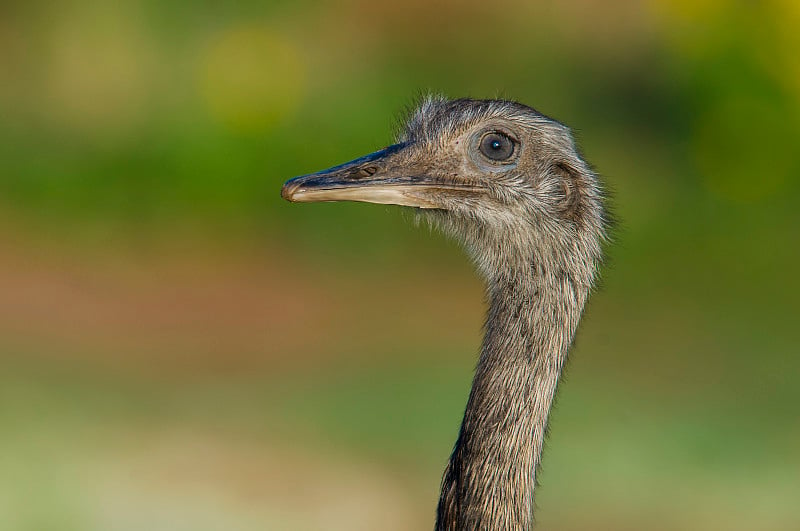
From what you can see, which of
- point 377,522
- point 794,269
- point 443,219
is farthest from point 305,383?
point 443,219

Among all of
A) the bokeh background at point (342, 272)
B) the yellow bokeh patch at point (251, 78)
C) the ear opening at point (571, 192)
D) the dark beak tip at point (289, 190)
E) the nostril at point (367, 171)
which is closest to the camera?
the dark beak tip at point (289, 190)

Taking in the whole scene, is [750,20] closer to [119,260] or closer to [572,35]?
[572,35]

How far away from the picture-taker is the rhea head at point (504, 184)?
3676 mm

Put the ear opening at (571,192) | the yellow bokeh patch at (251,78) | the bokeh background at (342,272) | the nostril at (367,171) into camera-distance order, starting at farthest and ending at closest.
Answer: the yellow bokeh patch at (251,78)
the bokeh background at (342,272)
the ear opening at (571,192)
the nostril at (367,171)

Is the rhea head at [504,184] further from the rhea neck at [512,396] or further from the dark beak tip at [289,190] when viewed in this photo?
the dark beak tip at [289,190]

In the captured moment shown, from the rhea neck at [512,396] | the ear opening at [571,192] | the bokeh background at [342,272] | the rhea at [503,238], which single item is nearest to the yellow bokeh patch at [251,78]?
the bokeh background at [342,272]

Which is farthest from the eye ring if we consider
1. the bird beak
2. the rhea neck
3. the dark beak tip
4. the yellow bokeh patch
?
the yellow bokeh patch

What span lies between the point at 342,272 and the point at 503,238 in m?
7.06

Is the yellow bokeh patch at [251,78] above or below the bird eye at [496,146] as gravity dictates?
above

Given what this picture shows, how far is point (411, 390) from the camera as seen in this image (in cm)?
889

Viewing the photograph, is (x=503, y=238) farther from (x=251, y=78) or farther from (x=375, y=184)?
(x=251, y=78)

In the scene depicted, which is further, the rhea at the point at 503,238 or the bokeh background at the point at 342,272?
Result: the bokeh background at the point at 342,272

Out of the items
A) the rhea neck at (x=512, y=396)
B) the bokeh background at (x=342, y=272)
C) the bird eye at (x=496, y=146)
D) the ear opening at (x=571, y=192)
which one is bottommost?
the rhea neck at (x=512, y=396)

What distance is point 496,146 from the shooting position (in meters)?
3.75
